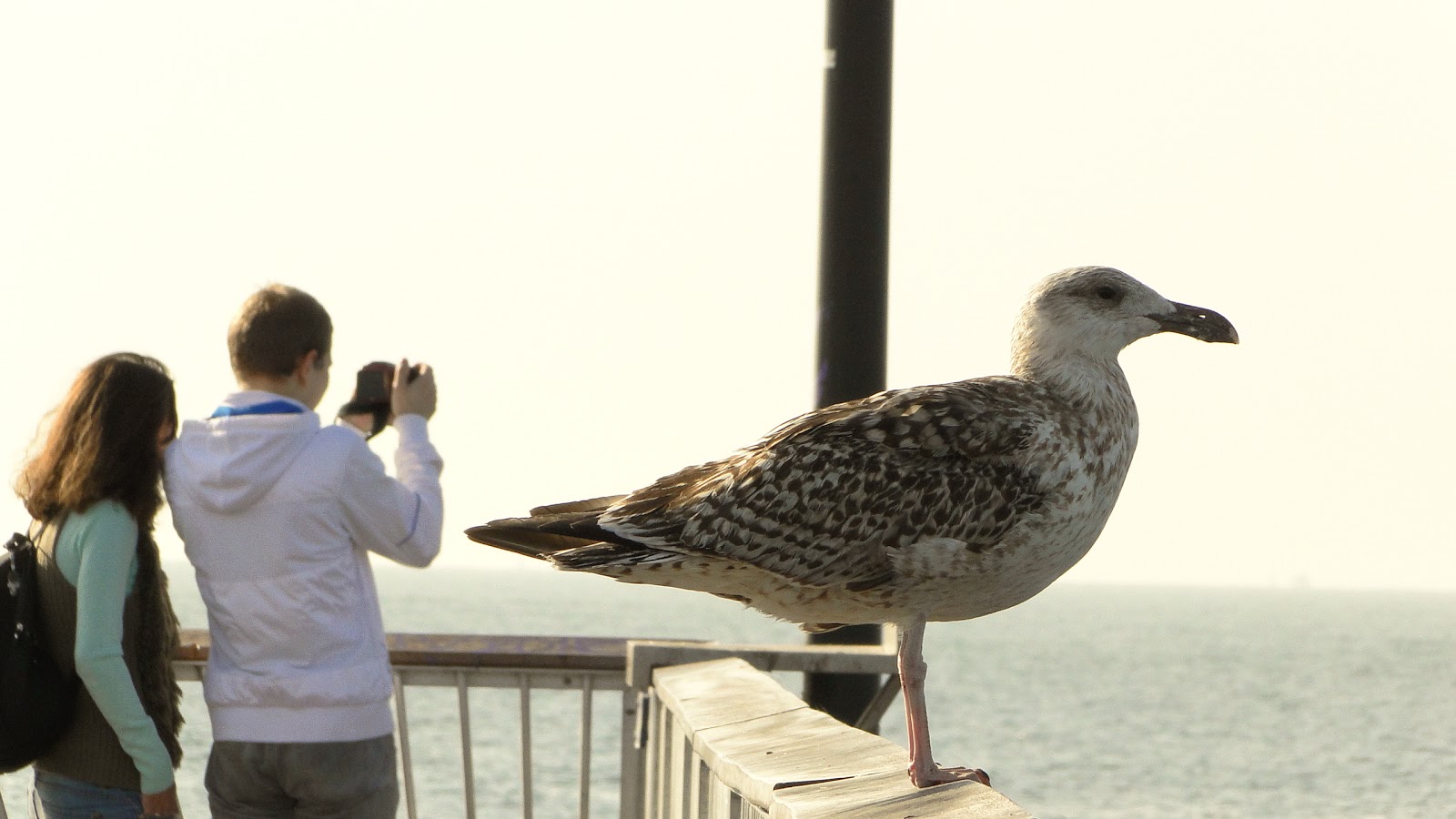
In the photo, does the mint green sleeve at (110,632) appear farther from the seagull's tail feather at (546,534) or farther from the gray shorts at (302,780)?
the seagull's tail feather at (546,534)

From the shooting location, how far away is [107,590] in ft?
11.4

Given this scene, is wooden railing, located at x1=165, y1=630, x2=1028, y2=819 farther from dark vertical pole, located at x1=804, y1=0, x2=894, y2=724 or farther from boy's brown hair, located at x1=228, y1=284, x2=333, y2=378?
boy's brown hair, located at x1=228, y1=284, x2=333, y2=378

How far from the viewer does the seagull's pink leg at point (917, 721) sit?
111 inches

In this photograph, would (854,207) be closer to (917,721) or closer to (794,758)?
(917,721)

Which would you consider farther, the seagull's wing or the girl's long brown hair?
the girl's long brown hair

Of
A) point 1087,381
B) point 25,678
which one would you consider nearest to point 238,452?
point 25,678

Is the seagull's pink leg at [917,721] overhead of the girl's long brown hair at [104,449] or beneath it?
beneath

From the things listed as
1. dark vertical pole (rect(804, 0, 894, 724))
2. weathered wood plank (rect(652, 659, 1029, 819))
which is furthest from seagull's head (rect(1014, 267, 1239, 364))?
weathered wood plank (rect(652, 659, 1029, 819))

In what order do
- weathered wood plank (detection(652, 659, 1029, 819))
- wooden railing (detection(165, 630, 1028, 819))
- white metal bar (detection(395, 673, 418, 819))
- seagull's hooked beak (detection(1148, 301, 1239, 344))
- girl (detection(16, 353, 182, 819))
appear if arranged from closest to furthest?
1. weathered wood plank (detection(652, 659, 1029, 819))
2. wooden railing (detection(165, 630, 1028, 819))
3. girl (detection(16, 353, 182, 819))
4. seagull's hooked beak (detection(1148, 301, 1239, 344))
5. white metal bar (detection(395, 673, 418, 819))

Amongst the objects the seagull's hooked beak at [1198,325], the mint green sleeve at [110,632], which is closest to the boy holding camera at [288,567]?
the mint green sleeve at [110,632]

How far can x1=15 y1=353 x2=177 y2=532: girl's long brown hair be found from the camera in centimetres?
354

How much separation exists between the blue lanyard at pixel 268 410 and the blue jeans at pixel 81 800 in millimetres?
790

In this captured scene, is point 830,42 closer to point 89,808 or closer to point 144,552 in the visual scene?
point 144,552

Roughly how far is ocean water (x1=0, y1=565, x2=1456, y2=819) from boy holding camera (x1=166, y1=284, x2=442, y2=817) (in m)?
3.64
